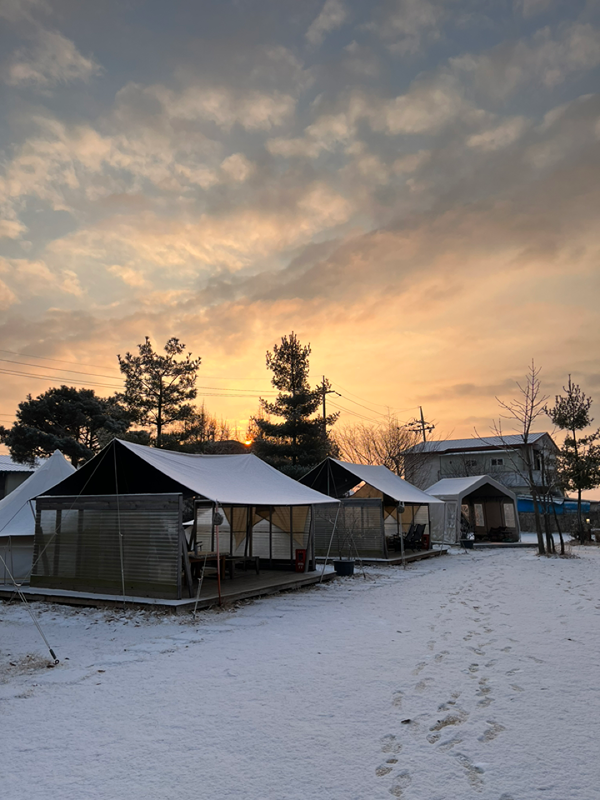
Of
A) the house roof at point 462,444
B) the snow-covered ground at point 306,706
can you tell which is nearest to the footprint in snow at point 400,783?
the snow-covered ground at point 306,706

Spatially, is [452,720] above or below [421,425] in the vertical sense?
below

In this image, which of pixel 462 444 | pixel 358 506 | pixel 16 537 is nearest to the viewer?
pixel 16 537

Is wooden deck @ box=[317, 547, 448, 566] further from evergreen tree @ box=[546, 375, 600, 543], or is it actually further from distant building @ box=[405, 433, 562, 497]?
distant building @ box=[405, 433, 562, 497]

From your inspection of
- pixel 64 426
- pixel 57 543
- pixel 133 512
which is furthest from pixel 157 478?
pixel 64 426

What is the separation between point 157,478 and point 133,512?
112cm

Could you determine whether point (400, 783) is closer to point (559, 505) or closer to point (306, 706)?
point (306, 706)

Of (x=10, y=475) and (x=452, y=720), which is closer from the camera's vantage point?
(x=452, y=720)

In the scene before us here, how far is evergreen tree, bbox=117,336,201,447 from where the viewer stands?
71.9ft

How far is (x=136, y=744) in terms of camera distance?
344 cm

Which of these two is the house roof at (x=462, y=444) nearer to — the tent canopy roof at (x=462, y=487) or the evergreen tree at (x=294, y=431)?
the tent canopy roof at (x=462, y=487)

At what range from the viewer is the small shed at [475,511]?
2189 centimetres

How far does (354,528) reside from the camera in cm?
1552

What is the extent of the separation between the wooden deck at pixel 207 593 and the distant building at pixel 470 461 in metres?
21.9

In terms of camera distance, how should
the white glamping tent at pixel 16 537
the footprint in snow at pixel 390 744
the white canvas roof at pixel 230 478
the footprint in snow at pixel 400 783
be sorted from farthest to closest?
the white glamping tent at pixel 16 537, the white canvas roof at pixel 230 478, the footprint in snow at pixel 390 744, the footprint in snow at pixel 400 783
